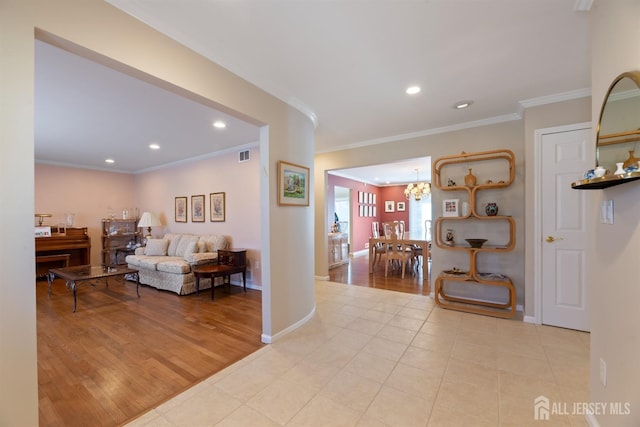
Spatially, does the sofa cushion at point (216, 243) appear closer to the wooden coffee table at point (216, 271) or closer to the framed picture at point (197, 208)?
the wooden coffee table at point (216, 271)

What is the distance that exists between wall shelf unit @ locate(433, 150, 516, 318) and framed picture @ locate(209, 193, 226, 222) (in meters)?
3.87

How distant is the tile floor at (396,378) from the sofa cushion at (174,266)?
8.05 feet

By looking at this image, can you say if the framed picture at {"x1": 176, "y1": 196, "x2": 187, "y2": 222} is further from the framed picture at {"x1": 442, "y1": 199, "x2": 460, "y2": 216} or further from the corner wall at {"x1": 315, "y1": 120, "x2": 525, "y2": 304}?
the framed picture at {"x1": 442, "y1": 199, "x2": 460, "y2": 216}

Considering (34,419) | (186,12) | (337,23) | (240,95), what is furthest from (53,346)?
(337,23)

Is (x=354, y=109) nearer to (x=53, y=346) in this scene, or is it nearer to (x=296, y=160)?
(x=296, y=160)

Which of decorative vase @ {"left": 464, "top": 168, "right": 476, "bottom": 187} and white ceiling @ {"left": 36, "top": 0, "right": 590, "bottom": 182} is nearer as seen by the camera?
white ceiling @ {"left": 36, "top": 0, "right": 590, "bottom": 182}

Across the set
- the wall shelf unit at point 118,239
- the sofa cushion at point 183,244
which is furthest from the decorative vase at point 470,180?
the wall shelf unit at point 118,239

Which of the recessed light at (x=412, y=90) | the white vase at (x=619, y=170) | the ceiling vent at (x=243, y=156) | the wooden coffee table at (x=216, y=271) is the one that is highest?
the recessed light at (x=412, y=90)

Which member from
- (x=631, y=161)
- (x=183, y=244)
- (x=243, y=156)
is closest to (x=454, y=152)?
(x=631, y=161)

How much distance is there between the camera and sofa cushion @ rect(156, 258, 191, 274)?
4.24 meters

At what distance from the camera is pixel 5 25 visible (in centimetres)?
111

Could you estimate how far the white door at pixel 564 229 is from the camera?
9.00 feet

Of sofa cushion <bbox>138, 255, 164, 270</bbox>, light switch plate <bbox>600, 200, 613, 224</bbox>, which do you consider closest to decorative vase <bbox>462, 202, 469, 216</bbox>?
light switch plate <bbox>600, 200, 613, 224</bbox>

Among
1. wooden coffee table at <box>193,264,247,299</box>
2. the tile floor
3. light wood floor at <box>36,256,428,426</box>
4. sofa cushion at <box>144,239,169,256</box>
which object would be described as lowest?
light wood floor at <box>36,256,428,426</box>
